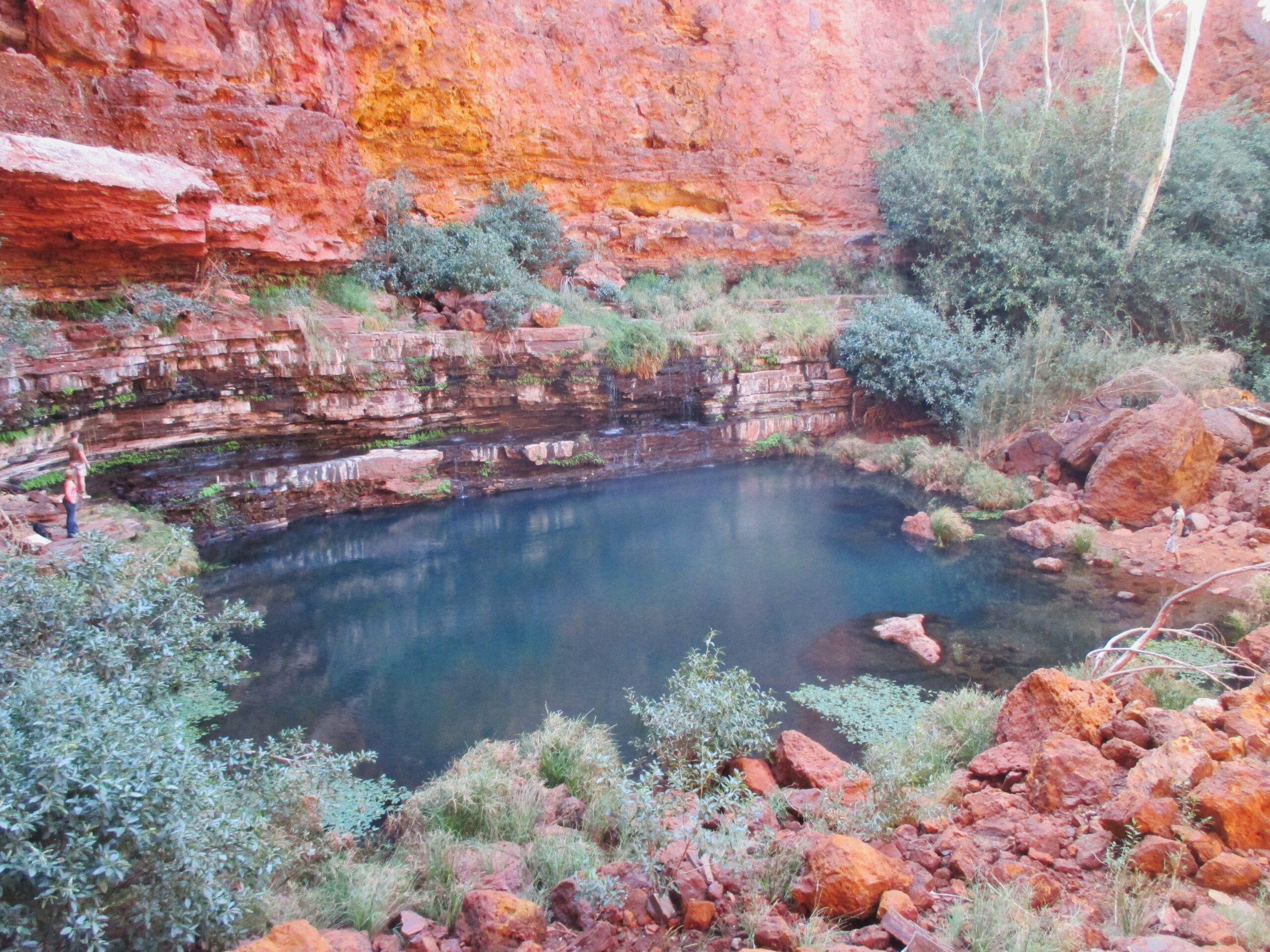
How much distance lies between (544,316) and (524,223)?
326 centimetres

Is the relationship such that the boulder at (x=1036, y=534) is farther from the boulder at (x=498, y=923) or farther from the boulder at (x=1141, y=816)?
the boulder at (x=498, y=923)

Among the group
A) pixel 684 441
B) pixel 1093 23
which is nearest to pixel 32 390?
pixel 684 441

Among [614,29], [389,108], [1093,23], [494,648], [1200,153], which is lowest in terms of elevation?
[494,648]

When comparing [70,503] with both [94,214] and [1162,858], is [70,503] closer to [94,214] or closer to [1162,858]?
[94,214]

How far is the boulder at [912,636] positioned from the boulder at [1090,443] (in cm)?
567

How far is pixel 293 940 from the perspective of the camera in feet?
8.74

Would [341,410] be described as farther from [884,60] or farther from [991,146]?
[884,60]

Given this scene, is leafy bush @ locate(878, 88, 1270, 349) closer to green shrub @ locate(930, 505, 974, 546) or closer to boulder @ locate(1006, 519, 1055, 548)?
boulder @ locate(1006, 519, 1055, 548)

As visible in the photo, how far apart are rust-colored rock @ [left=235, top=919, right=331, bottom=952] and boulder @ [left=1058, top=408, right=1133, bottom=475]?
12177 millimetres

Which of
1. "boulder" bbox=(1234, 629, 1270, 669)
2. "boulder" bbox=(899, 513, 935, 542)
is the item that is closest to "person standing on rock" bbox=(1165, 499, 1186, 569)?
"boulder" bbox=(899, 513, 935, 542)

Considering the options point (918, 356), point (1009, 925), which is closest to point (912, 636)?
point (1009, 925)

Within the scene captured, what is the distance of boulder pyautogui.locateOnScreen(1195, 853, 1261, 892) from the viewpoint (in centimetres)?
287

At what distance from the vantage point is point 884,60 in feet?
68.6

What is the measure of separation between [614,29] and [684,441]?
979 cm
